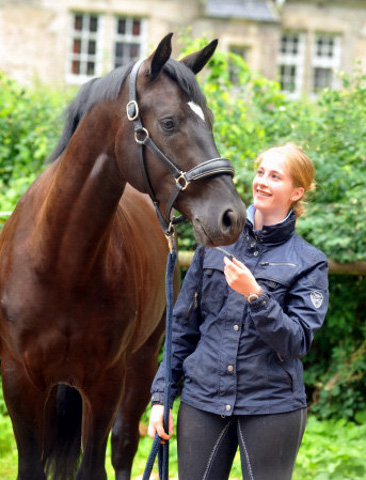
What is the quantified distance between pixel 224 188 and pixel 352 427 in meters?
3.06

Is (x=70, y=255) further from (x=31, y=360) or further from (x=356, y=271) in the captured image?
(x=356, y=271)

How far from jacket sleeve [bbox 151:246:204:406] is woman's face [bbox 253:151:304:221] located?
28 centimetres

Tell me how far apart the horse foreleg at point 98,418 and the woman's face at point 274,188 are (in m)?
1.09

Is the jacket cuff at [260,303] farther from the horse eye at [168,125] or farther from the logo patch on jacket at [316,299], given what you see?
the horse eye at [168,125]

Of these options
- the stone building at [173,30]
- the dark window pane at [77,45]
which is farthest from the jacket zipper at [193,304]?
the dark window pane at [77,45]

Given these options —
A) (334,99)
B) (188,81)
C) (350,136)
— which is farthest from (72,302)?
(334,99)

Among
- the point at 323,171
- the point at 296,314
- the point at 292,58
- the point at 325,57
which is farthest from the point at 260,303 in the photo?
the point at 325,57

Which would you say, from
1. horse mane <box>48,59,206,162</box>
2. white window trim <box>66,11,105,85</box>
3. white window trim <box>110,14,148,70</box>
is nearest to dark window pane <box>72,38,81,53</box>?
white window trim <box>66,11,105,85</box>

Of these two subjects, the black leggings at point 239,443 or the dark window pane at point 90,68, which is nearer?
the black leggings at point 239,443

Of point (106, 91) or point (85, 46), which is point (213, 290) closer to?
point (106, 91)

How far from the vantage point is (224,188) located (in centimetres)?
241

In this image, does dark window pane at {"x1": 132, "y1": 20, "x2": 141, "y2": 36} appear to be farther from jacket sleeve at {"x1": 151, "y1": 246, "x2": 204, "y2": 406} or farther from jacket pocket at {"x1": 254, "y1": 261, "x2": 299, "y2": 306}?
jacket pocket at {"x1": 254, "y1": 261, "x2": 299, "y2": 306}

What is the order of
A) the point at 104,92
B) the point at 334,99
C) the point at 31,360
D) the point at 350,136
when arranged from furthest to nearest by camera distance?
the point at 334,99
the point at 350,136
the point at 31,360
the point at 104,92

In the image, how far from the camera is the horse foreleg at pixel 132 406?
4.10 metres
